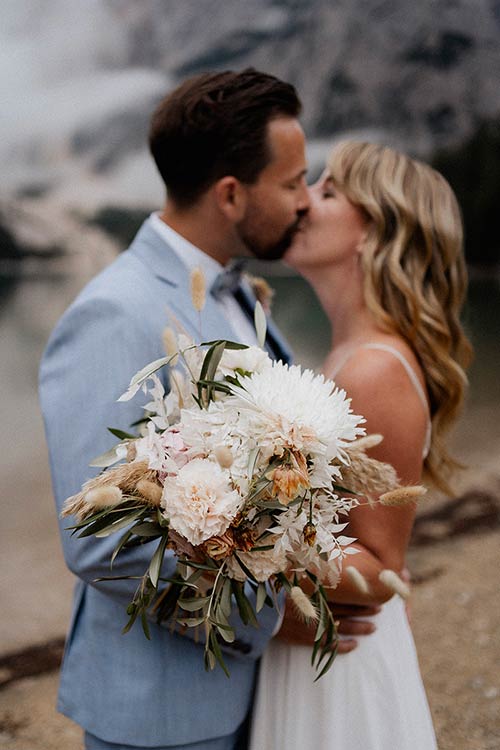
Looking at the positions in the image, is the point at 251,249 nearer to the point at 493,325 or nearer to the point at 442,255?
the point at 442,255

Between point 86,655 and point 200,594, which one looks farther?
point 86,655

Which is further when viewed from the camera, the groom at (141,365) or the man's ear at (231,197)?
the man's ear at (231,197)

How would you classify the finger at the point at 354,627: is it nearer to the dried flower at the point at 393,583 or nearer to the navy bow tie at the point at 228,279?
the dried flower at the point at 393,583

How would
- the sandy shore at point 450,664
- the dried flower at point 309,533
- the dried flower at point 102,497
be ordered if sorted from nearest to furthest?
1. the dried flower at point 102,497
2. the dried flower at point 309,533
3. the sandy shore at point 450,664

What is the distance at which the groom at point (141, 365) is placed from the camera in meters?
1.34

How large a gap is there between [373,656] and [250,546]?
749 millimetres

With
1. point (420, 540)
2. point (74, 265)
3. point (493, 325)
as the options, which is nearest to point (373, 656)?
point (74, 265)

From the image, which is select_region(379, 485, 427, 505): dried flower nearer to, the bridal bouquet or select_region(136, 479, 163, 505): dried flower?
the bridal bouquet

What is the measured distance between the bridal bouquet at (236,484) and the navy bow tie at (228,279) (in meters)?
0.67

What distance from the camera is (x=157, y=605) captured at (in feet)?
3.87

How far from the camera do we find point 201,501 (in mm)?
917

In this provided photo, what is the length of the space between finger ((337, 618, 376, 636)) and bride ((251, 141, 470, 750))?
53 millimetres

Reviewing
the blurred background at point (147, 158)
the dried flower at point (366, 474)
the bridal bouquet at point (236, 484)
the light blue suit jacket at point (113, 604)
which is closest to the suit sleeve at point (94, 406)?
the light blue suit jacket at point (113, 604)

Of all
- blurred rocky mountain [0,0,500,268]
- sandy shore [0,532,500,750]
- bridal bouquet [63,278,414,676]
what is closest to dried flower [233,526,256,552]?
bridal bouquet [63,278,414,676]
